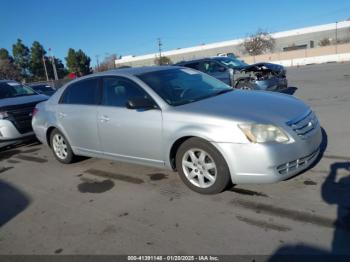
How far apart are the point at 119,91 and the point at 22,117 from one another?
3906 mm

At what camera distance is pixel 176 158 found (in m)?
4.52

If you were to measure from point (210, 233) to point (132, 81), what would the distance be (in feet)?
8.39

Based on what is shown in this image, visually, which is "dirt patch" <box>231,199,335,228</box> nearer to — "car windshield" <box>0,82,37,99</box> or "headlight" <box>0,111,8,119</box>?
"headlight" <box>0,111,8,119</box>

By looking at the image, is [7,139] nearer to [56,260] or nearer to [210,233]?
[56,260]

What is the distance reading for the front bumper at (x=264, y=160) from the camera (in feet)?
12.6

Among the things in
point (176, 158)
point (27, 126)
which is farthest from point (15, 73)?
point (176, 158)

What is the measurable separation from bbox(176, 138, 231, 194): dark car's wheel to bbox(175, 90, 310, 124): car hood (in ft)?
1.37

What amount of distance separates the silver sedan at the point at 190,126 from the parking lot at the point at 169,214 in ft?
1.03

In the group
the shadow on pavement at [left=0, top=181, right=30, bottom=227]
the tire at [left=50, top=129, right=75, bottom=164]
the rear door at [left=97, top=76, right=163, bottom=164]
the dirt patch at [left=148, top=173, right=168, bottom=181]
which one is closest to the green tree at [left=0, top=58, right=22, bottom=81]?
the tire at [left=50, top=129, right=75, bottom=164]

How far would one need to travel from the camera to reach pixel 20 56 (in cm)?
7012

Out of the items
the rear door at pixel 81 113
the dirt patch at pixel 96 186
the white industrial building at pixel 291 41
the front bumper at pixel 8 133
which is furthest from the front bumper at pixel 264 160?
the white industrial building at pixel 291 41

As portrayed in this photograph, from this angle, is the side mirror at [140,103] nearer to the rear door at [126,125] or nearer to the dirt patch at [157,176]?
the rear door at [126,125]

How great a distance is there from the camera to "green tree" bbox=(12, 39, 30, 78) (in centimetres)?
6988

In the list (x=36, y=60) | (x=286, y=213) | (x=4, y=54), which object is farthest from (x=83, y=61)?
(x=286, y=213)
